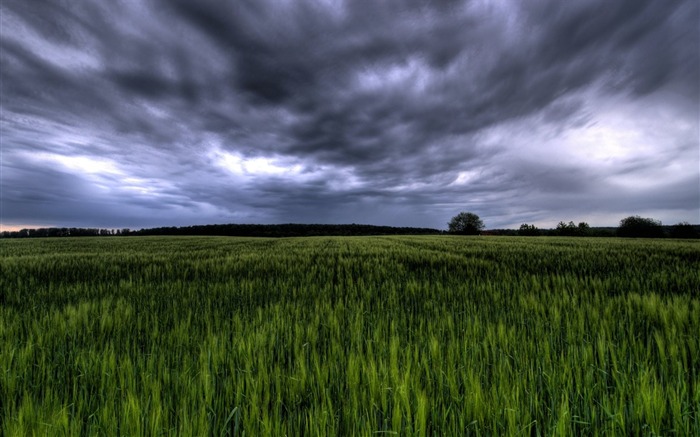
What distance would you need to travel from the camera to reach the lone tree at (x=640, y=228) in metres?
67.1

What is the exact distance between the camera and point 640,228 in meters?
68.9

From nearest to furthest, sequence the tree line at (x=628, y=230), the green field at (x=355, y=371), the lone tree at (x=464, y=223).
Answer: the green field at (x=355, y=371) → the tree line at (x=628, y=230) → the lone tree at (x=464, y=223)

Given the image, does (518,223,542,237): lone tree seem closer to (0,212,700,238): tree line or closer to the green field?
(0,212,700,238): tree line

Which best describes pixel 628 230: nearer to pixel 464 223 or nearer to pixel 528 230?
pixel 528 230

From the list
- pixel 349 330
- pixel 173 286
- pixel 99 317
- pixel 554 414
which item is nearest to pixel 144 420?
pixel 349 330

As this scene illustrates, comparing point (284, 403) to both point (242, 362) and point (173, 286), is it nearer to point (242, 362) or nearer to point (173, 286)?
point (242, 362)

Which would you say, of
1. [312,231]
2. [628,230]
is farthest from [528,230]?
[312,231]

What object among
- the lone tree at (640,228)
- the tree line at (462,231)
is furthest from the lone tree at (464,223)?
the lone tree at (640,228)

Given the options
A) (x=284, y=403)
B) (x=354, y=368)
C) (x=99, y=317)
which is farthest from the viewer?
(x=99, y=317)

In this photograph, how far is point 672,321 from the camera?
2871 millimetres

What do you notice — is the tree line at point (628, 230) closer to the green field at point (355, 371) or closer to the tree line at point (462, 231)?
the tree line at point (462, 231)

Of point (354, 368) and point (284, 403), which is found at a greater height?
point (354, 368)

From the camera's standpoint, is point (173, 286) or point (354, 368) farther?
point (173, 286)

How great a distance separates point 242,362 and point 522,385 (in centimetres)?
195
